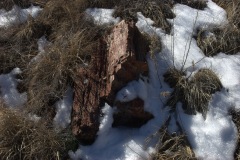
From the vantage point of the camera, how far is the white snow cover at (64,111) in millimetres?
3213

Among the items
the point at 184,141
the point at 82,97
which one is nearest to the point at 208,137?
the point at 184,141

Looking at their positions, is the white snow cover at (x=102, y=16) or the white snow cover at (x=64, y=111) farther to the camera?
the white snow cover at (x=102, y=16)

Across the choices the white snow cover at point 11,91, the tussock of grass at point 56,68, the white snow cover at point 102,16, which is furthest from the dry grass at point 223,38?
the white snow cover at point 11,91

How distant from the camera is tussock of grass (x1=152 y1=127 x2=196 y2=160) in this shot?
298cm

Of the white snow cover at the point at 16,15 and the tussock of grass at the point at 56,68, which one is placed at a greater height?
the white snow cover at the point at 16,15

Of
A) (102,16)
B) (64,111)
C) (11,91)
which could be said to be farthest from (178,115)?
(11,91)

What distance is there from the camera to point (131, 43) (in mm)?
3199

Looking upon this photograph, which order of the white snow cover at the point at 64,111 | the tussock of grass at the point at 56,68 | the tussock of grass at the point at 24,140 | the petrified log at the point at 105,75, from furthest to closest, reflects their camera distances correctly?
the tussock of grass at the point at 56,68 < the white snow cover at the point at 64,111 < the petrified log at the point at 105,75 < the tussock of grass at the point at 24,140

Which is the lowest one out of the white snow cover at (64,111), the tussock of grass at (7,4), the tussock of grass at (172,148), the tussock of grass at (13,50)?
the tussock of grass at (172,148)

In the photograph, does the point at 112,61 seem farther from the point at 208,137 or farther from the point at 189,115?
the point at 208,137

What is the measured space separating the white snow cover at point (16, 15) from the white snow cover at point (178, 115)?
4.88ft

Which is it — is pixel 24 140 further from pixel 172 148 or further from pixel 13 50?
pixel 172 148

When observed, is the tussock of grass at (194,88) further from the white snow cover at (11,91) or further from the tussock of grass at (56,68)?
the white snow cover at (11,91)

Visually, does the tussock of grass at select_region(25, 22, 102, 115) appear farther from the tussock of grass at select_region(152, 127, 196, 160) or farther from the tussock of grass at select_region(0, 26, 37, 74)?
the tussock of grass at select_region(152, 127, 196, 160)
